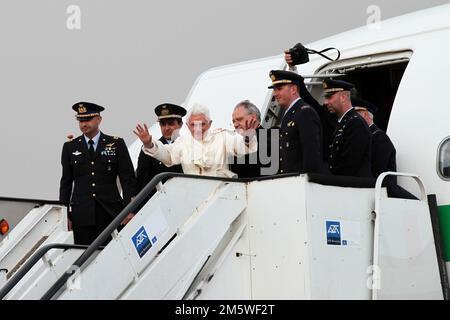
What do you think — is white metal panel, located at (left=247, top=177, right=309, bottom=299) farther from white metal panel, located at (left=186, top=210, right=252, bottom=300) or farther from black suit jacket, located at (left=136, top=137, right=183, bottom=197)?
black suit jacket, located at (left=136, top=137, right=183, bottom=197)

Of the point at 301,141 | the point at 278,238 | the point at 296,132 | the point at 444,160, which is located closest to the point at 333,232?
the point at 278,238

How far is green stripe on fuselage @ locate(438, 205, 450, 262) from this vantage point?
25.7ft

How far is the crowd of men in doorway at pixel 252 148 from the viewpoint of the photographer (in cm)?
786

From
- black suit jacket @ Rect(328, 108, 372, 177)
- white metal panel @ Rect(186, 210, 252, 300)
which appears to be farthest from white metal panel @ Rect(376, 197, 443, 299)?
white metal panel @ Rect(186, 210, 252, 300)

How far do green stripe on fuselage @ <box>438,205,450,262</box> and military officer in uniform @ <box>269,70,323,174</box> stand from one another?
1150mm

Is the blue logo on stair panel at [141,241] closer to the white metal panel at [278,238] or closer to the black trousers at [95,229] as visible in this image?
the white metal panel at [278,238]

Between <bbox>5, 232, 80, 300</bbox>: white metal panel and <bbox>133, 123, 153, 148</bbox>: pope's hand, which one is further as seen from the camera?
<bbox>5, 232, 80, 300</bbox>: white metal panel

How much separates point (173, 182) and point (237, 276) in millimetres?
914

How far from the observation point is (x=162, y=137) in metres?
9.60

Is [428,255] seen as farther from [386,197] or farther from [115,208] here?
[115,208]

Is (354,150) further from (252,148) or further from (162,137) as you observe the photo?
(162,137)

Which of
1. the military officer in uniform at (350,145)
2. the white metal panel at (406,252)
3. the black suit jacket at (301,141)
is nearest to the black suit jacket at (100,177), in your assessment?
the black suit jacket at (301,141)

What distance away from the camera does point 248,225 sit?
756 cm
